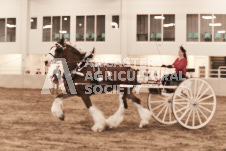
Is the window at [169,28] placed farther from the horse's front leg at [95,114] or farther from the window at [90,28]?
the horse's front leg at [95,114]

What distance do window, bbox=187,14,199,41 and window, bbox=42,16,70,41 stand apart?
9332mm

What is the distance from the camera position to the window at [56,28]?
2611cm

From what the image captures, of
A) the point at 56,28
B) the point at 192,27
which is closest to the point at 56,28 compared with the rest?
the point at 56,28

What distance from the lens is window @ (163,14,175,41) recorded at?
24.5m

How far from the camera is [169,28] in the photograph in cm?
2461

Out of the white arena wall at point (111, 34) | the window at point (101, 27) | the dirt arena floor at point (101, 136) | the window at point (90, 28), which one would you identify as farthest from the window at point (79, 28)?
the dirt arena floor at point (101, 136)

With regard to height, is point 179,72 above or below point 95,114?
above

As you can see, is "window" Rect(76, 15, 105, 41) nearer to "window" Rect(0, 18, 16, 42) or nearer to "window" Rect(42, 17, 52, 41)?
"window" Rect(42, 17, 52, 41)

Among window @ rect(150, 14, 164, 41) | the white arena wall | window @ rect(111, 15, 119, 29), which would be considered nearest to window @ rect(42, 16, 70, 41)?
the white arena wall

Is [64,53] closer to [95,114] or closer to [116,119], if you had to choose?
[95,114]

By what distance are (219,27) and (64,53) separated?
63.4 ft

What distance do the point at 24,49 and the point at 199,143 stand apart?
21654 mm

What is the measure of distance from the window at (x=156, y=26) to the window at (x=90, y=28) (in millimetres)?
4537

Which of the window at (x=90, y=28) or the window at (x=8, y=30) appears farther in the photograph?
the window at (x=8, y=30)
